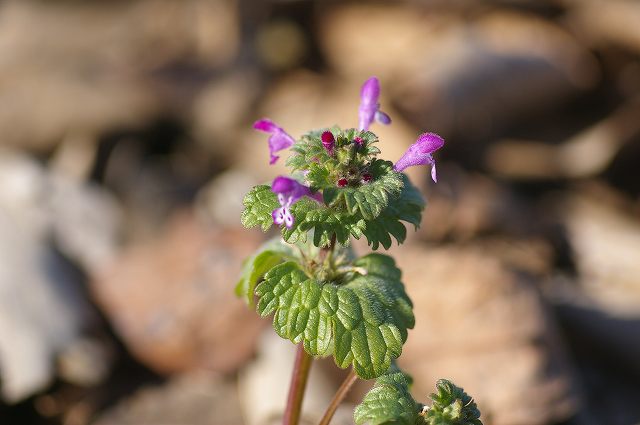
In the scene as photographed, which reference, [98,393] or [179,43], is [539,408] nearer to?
[98,393]

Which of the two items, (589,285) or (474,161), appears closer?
(589,285)

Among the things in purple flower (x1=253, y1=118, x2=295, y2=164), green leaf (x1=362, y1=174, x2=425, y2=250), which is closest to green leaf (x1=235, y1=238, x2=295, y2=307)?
purple flower (x1=253, y1=118, x2=295, y2=164)

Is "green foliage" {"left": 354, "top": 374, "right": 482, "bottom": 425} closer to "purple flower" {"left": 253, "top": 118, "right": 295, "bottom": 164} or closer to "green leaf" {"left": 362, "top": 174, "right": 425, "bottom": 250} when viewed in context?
"green leaf" {"left": 362, "top": 174, "right": 425, "bottom": 250}

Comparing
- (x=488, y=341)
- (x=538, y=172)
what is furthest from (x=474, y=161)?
(x=488, y=341)

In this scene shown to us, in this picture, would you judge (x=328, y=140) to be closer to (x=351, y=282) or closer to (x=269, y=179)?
(x=351, y=282)

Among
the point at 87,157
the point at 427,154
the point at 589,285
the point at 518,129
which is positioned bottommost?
the point at 427,154

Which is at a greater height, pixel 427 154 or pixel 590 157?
pixel 590 157

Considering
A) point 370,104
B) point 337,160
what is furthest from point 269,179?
point 337,160
